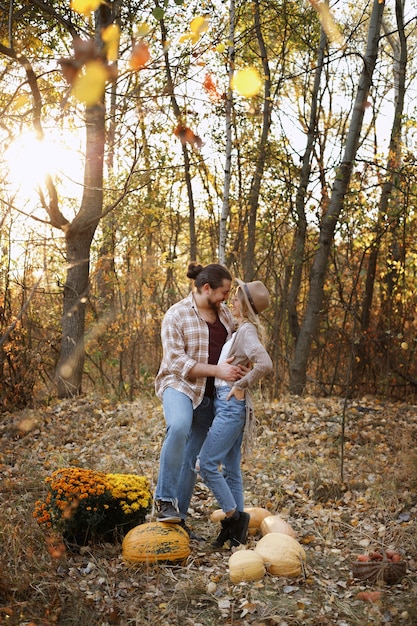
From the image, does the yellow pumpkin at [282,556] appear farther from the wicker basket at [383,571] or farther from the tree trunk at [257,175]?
the tree trunk at [257,175]

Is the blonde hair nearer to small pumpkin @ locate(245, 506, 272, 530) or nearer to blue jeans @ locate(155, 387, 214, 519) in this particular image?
blue jeans @ locate(155, 387, 214, 519)

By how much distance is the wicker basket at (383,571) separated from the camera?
3.80 meters

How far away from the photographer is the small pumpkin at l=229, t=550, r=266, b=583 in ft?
12.3

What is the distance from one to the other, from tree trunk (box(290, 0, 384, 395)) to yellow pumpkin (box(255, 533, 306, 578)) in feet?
16.6

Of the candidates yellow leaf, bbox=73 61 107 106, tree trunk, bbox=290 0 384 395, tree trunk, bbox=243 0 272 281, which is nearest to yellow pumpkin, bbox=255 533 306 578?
yellow leaf, bbox=73 61 107 106

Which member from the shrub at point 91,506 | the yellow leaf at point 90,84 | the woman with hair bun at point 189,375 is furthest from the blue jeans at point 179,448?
the yellow leaf at point 90,84

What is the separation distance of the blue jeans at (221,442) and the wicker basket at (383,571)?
84cm

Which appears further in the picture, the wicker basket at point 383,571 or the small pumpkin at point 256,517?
the small pumpkin at point 256,517

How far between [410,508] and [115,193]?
23.7 ft

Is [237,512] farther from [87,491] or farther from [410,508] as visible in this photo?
[410,508]

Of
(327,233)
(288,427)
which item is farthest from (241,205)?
(288,427)

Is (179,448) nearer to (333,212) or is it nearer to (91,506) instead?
(91,506)

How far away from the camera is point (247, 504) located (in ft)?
17.4

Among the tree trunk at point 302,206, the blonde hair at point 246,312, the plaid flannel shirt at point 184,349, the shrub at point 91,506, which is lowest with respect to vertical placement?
the shrub at point 91,506
